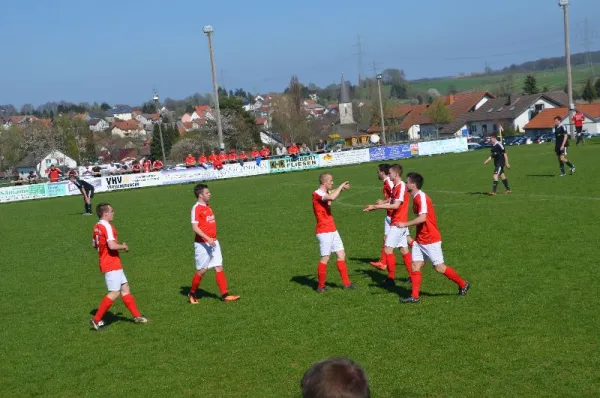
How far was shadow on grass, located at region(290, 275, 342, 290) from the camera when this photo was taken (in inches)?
489

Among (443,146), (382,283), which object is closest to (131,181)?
(443,146)

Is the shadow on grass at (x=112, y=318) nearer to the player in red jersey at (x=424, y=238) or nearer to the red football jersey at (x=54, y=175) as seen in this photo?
the player in red jersey at (x=424, y=238)

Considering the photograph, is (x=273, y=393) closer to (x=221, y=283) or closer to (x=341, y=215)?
(x=221, y=283)

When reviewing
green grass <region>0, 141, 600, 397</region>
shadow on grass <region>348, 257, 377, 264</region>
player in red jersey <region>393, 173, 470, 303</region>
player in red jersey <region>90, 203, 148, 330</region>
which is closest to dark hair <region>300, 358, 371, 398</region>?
green grass <region>0, 141, 600, 397</region>

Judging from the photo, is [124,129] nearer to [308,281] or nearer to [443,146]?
[443,146]

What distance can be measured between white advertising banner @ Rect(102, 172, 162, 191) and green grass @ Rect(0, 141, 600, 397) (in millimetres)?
22852

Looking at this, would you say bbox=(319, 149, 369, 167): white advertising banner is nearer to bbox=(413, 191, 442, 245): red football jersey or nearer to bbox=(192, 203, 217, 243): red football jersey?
bbox=(192, 203, 217, 243): red football jersey

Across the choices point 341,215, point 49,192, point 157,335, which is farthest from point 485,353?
point 49,192

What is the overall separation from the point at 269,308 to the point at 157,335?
186 centimetres

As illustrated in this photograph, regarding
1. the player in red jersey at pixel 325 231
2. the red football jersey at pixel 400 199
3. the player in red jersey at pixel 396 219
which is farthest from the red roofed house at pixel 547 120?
the player in red jersey at pixel 325 231

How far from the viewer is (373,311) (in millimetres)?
10438

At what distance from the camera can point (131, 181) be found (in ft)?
143

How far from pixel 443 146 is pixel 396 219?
39612mm

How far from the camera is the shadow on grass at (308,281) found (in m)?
12.4
